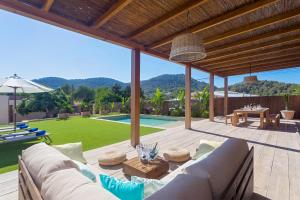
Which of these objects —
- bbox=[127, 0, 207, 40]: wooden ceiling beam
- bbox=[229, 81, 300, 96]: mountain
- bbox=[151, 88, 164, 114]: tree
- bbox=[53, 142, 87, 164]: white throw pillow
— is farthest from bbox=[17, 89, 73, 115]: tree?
bbox=[229, 81, 300, 96]: mountain

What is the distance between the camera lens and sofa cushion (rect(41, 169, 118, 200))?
0.97m

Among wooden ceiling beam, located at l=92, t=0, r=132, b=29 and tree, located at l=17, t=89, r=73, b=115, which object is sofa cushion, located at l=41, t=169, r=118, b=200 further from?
tree, located at l=17, t=89, r=73, b=115

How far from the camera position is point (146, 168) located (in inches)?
107

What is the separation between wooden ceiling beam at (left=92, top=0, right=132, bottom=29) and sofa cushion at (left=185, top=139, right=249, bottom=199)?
2.87m

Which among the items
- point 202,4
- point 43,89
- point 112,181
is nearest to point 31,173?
point 112,181

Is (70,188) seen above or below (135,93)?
below

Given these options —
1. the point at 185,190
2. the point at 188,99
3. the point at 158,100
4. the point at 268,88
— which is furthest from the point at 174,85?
the point at 185,190

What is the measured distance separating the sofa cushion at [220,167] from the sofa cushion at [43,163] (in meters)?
1.07

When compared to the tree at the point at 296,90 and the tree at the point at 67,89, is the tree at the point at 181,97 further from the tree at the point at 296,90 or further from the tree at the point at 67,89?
the tree at the point at 67,89

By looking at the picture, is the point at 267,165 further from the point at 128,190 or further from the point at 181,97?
the point at 181,97

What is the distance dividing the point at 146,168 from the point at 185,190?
5.91 ft

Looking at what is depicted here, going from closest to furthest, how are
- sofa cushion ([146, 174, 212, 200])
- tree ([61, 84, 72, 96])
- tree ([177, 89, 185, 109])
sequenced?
sofa cushion ([146, 174, 212, 200])
tree ([177, 89, 185, 109])
tree ([61, 84, 72, 96])

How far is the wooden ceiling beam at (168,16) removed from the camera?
3.18m

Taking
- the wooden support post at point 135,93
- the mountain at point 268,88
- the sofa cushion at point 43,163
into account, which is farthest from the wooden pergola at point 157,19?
the mountain at point 268,88
